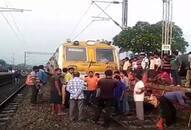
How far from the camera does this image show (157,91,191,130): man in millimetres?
12234

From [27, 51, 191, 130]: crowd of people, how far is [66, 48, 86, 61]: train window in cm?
205

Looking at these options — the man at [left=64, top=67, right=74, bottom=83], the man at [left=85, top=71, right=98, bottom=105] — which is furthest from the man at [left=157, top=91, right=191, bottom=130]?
the man at [left=64, top=67, right=74, bottom=83]

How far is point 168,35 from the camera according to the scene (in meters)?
27.5

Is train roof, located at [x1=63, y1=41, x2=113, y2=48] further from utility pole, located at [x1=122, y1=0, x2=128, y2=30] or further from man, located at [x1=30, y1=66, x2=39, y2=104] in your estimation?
utility pole, located at [x1=122, y1=0, x2=128, y2=30]

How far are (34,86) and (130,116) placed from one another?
7.48 metres

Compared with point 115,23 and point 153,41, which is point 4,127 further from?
point 153,41

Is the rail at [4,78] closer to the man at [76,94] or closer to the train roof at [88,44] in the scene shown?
the train roof at [88,44]

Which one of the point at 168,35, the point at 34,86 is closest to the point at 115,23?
the point at 168,35

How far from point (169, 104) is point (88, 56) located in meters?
10.2

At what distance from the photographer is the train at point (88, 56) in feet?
72.0

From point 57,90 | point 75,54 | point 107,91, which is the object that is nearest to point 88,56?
point 75,54

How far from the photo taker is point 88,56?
22.4m

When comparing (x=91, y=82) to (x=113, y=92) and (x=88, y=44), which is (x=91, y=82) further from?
(x=88, y=44)

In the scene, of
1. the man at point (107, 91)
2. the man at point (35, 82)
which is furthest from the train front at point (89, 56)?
the man at point (107, 91)
